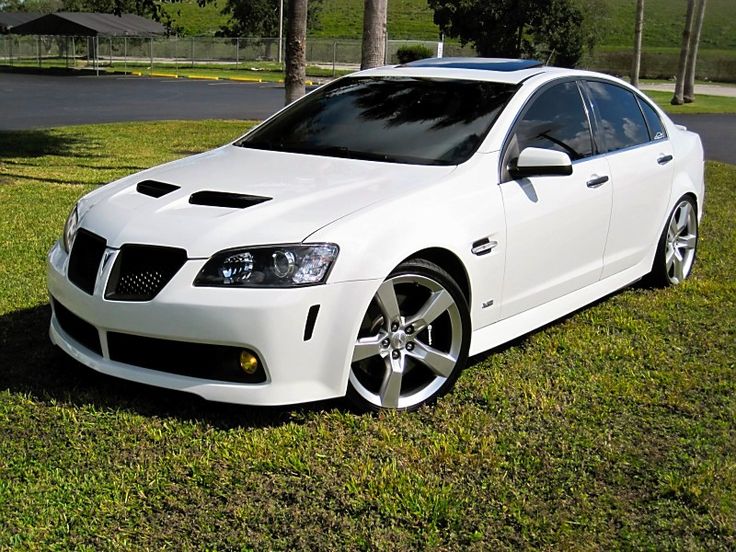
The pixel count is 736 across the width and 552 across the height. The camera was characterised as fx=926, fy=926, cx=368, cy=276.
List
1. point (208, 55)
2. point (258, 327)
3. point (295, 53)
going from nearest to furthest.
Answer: point (258, 327) → point (295, 53) → point (208, 55)

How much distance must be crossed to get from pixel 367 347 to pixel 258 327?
0.54 m

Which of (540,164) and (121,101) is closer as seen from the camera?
(540,164)

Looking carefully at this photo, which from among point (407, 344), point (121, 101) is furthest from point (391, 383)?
point (121, 101)

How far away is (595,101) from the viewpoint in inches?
229

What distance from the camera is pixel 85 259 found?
429 centimetres

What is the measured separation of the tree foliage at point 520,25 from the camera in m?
49.1

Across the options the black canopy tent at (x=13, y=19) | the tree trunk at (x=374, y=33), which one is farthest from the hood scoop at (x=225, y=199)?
the black canopy tent at (x=13, y=19)

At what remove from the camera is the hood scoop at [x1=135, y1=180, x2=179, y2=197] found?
4.48m

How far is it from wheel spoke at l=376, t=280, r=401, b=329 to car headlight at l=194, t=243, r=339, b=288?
0.31 meters

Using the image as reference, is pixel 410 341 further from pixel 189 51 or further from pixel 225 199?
pixel 189 51

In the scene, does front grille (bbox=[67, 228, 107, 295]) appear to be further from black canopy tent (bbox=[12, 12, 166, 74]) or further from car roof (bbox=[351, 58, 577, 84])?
black canopy tent (bbox=[12, 12, 166, 74])

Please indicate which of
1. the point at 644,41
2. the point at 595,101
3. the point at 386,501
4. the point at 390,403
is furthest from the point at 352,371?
the point at 644,41

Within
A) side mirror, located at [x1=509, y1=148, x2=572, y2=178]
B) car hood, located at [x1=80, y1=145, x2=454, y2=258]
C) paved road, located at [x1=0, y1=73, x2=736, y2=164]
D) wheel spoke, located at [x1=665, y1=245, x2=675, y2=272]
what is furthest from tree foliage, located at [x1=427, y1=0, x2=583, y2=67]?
car hood, located at [x1=80, y1=145, x2=454, y2=258]

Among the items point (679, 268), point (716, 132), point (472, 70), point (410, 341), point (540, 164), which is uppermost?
point (472, 70)
